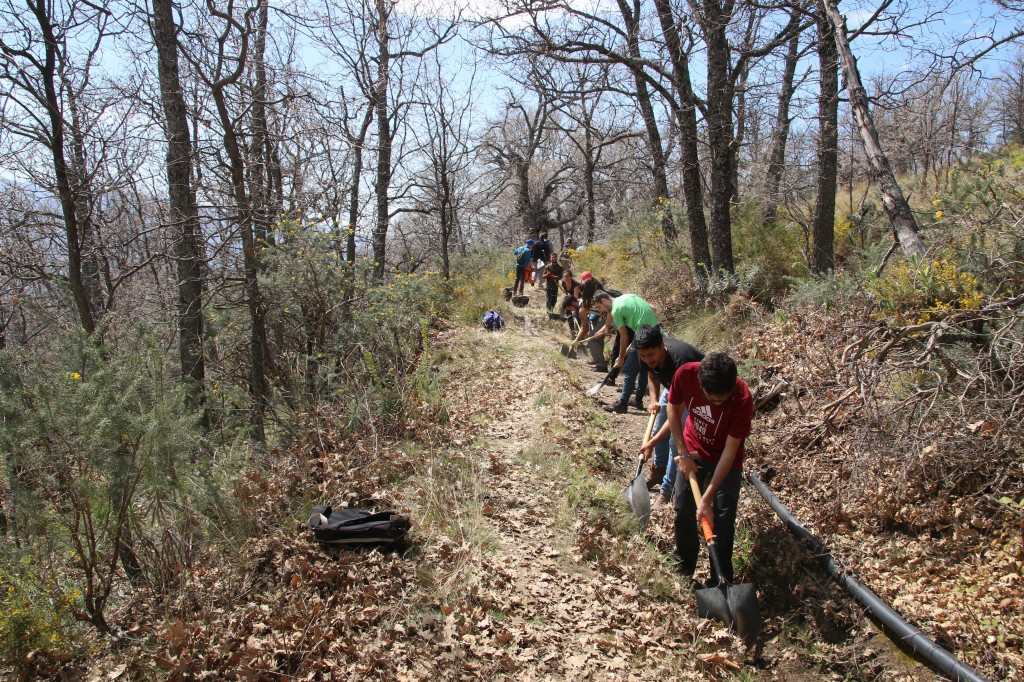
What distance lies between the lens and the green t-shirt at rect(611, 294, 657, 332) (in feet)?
22.5

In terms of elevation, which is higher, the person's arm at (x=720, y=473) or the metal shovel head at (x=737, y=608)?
the person's arm at (x=720, y=473)

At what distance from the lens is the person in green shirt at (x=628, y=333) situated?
690cm

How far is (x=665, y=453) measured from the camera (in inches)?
232

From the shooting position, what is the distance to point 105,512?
151 inches

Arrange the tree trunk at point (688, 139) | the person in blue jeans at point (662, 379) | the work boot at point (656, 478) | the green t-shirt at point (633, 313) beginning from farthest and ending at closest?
1. the tree trunk at point (688, 139)
2. the green t-shirt at point (633, 313)
3. the work boot at point (656, 478)
4. the person in blue jeans at point (662, 379)

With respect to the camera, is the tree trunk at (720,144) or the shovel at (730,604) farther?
the tree trunk at (720,144)

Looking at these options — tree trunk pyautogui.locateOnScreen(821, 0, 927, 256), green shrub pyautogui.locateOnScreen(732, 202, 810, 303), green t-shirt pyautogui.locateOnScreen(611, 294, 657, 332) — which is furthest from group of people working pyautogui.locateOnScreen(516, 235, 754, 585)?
A: green shrub pyautogui.locateOnScreen(732, 202, 810, 303)

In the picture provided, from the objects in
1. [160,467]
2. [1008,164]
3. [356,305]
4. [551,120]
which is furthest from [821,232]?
[551,120]

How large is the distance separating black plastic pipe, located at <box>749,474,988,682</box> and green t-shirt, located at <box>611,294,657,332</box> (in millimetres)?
2507

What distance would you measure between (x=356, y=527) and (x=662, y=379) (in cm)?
268

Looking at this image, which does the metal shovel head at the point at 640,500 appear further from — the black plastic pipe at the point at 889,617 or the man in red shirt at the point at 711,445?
the black plastic pipe at the point at 889,617

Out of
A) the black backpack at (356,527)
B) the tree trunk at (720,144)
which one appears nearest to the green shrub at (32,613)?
the black backpack at (356,527)

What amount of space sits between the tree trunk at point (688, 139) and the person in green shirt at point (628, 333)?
290cm

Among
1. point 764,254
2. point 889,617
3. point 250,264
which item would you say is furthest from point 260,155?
point 889,617
